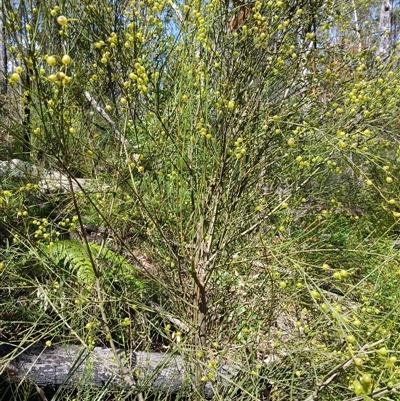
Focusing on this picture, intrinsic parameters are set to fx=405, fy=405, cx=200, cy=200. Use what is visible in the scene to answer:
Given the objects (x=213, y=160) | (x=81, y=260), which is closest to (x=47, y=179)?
(x=81, y=260)

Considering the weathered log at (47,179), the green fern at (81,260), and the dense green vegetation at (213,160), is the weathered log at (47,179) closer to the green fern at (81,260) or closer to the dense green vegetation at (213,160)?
the dense green vegetation at (213,160)

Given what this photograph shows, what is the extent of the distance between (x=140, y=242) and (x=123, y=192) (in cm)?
46

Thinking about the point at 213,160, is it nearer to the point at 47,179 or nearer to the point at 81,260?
the point at 47,179

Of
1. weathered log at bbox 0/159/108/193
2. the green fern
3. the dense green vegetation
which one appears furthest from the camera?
the green fern

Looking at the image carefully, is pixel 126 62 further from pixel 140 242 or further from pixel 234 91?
pixel 140 242

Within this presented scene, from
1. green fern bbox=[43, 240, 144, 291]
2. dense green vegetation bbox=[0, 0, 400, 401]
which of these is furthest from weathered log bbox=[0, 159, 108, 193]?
green fern bbox=[43, 240, 144, 291]

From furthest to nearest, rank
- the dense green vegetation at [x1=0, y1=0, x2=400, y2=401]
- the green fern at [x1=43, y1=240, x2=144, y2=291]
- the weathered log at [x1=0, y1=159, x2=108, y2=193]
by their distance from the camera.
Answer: the green fern at [x1=43, y1=240, x2=144, y2=291] < the weathered log at [x1=0, y1=159, x2=108, y2=193] < the dense green vegetation at [x1=0, y1=0, x2=400, y2=401]

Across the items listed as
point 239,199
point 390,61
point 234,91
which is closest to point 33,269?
point 239,199

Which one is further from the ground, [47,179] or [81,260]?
[47,179]

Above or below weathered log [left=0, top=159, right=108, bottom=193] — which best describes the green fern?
below

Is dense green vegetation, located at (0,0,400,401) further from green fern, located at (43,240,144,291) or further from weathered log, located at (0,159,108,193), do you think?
green fern, located at (43,240,144,291)

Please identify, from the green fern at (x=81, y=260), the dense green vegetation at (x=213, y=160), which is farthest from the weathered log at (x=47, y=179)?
the green fern at (x=81, y=260)

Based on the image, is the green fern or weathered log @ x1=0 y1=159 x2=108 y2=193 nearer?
weathered log @ x1=0 y1=159 x2=108 y2=193

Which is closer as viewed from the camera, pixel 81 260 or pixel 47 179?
pixel 47 179
